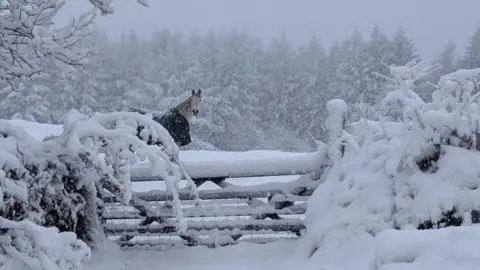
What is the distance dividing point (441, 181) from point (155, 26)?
47642mm

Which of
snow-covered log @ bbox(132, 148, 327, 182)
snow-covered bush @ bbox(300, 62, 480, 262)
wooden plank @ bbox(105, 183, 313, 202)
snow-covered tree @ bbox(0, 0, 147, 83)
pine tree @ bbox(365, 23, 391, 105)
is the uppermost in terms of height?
snow-covered tree @ bbox(0, 0, 147, 83)

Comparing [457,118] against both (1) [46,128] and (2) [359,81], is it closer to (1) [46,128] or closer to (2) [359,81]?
(1) [46,128]

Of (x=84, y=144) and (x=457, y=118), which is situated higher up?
(x=457, y=118)

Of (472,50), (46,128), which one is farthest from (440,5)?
(46,128)

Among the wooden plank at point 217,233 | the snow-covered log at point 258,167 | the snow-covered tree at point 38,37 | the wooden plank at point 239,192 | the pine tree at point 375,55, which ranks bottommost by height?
the pine tree at point 375,55

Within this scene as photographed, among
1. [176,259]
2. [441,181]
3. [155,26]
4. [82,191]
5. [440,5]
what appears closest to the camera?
[441,181]

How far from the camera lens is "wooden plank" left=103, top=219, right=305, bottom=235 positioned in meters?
4.74

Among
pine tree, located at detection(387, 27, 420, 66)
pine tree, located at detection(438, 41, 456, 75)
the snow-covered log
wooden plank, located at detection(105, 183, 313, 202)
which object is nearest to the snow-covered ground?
wooden plank, located at detection(105, 183, 313, 202)

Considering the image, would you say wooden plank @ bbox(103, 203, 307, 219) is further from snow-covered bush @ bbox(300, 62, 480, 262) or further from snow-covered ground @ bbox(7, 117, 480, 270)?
snow-covered bush @ bbox(300, 62, 480, 262)

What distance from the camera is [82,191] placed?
404 cm

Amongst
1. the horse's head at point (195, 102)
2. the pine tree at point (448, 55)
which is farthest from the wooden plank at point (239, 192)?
the pine tree at point (448, 55)

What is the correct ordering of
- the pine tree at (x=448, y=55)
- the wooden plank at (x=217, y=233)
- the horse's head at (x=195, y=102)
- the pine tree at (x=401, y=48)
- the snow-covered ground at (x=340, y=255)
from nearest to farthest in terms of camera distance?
the snow-covered ground at (x=340, y=255)
the wooden plank at (x=217, y=233)
the horse's head at (x=195, y=102)
the pine tree at (x=401, y=48)
the pine tree at (x=448, y=55)

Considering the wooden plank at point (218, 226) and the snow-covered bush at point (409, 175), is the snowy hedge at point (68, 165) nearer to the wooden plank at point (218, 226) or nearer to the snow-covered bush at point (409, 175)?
the wooden plank at point (218, 226)

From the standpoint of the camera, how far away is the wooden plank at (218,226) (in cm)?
474
